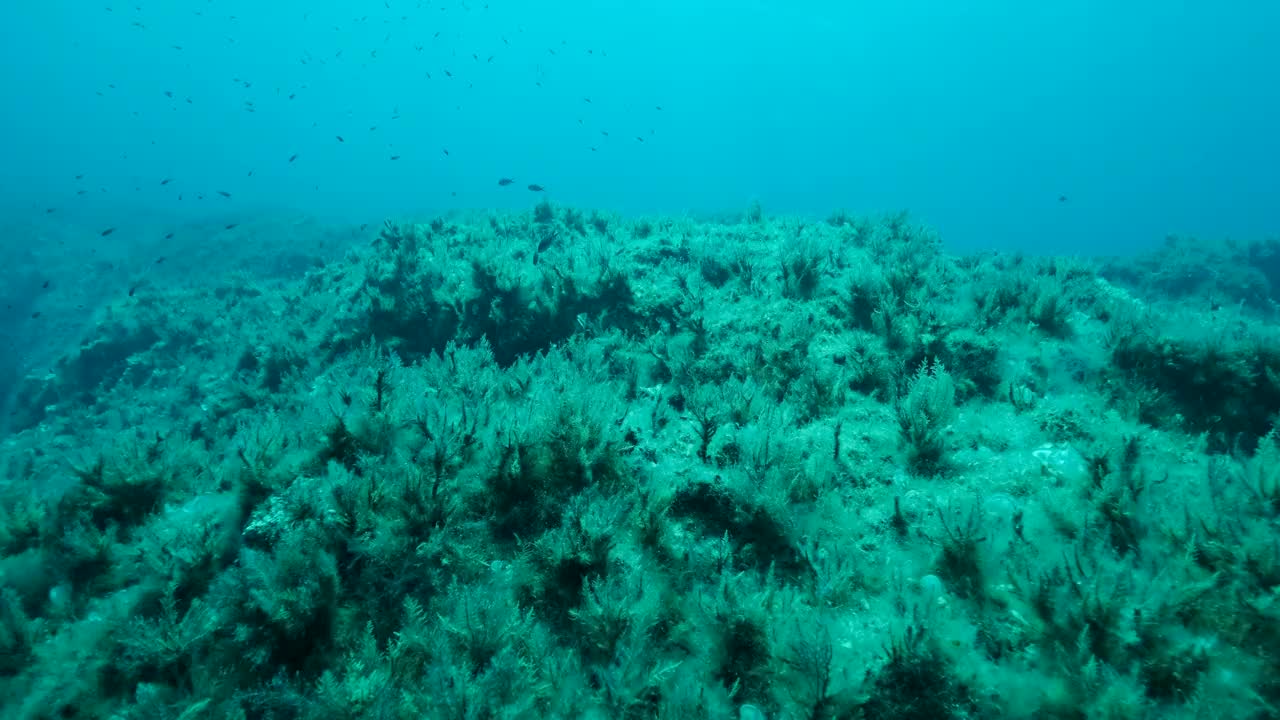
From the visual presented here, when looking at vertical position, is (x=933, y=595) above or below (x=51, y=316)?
above

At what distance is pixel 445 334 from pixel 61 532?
5917 millimetres

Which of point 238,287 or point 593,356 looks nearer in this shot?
point 593,356

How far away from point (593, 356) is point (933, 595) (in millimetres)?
5201

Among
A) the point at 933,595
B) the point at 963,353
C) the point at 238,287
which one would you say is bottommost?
the point at 238,287

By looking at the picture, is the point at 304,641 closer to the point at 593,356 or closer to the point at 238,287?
Result: the point at 593,356

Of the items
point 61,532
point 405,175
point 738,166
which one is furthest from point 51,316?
point 738,166

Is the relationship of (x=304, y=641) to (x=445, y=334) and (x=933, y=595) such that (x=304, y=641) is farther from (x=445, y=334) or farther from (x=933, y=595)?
(x=445, y=334)

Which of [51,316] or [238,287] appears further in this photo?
[51,316]

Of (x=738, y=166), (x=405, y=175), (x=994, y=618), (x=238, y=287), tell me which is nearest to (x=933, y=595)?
(x=994, y=618)

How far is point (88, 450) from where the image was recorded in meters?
5.85

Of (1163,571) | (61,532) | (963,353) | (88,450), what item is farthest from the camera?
(963,353)

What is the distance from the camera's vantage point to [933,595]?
12.2 ft

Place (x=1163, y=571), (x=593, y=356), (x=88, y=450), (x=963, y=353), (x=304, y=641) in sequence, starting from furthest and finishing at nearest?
(x=593, y=356) < (x=963, y=353) < (x=88, y=450) < (x=304, y=641) < (x=1163, y=571)

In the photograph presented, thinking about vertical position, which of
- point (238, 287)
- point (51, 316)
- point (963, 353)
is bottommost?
point (51, 316)
